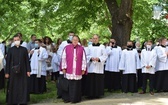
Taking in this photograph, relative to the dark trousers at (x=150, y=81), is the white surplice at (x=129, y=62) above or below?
above

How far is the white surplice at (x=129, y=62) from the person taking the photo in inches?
539

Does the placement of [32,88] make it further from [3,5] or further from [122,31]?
[3,5]

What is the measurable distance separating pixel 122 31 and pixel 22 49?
6.46 meters

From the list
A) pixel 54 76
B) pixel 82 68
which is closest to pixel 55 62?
pixel 54 76

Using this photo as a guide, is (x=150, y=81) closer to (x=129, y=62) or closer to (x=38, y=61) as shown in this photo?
(x=129, y=62)

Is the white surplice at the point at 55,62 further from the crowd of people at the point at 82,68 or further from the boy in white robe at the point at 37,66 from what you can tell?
the boy in white robe at the point at 37,66

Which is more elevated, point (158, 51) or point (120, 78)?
point (158, 51)

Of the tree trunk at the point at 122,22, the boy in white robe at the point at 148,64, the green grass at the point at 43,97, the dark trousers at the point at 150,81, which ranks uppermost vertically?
the tree trunk at the point at 122,22

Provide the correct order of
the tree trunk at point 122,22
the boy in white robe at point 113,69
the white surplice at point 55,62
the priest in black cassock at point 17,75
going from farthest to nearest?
the tree trunk at point 122,22, the white surplice at point 55,62, the boy in white robe at point 113,69, the priest in black cassock at point 17,75

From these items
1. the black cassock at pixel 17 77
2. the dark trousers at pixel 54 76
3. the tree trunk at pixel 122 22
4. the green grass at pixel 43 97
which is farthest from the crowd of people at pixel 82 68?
the tree trunk at pixel 122 22

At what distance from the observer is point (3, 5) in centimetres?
1919

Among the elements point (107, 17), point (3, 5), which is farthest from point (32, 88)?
point (107, 17)

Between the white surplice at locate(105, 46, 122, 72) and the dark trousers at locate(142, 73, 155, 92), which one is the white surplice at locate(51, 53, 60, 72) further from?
the dark trousers at locate(142, 73, 155, 92)

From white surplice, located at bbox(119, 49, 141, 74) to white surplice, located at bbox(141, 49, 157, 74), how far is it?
0.64m
